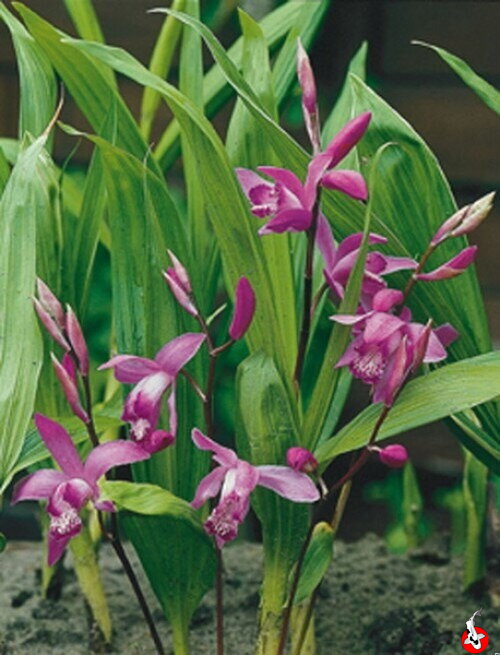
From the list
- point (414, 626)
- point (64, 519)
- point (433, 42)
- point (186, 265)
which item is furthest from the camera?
point (433, 42)

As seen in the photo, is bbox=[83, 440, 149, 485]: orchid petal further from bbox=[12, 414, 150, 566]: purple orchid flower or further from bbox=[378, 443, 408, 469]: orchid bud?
bbox=[378, 443, 408, 469]: orchid bud

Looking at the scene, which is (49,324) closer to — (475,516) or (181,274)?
(181,274)

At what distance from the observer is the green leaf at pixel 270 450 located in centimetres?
94

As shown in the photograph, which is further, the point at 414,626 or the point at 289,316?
the point at 414,626

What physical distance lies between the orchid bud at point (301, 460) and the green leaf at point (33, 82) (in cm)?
38

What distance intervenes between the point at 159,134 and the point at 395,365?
1.21m

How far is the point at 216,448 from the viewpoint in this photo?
0.90 m

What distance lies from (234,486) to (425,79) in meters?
1.20

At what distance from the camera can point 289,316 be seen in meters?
1.03

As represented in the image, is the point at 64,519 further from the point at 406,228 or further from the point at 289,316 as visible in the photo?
the point at 406,228

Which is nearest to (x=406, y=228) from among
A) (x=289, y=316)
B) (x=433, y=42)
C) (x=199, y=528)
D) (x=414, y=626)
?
(x=289, y=316)

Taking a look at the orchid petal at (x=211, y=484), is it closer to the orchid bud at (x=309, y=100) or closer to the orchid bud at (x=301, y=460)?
the orchid bud at (x=301, y=460)

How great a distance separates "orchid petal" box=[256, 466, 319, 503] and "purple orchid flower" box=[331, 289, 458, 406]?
8 centimetres

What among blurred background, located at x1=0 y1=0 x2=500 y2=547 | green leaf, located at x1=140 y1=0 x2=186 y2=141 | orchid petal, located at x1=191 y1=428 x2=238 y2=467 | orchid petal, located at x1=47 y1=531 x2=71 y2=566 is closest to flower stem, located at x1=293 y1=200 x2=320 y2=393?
orchid petal, located at x1=191 y1=428 x2=238 y2=467
